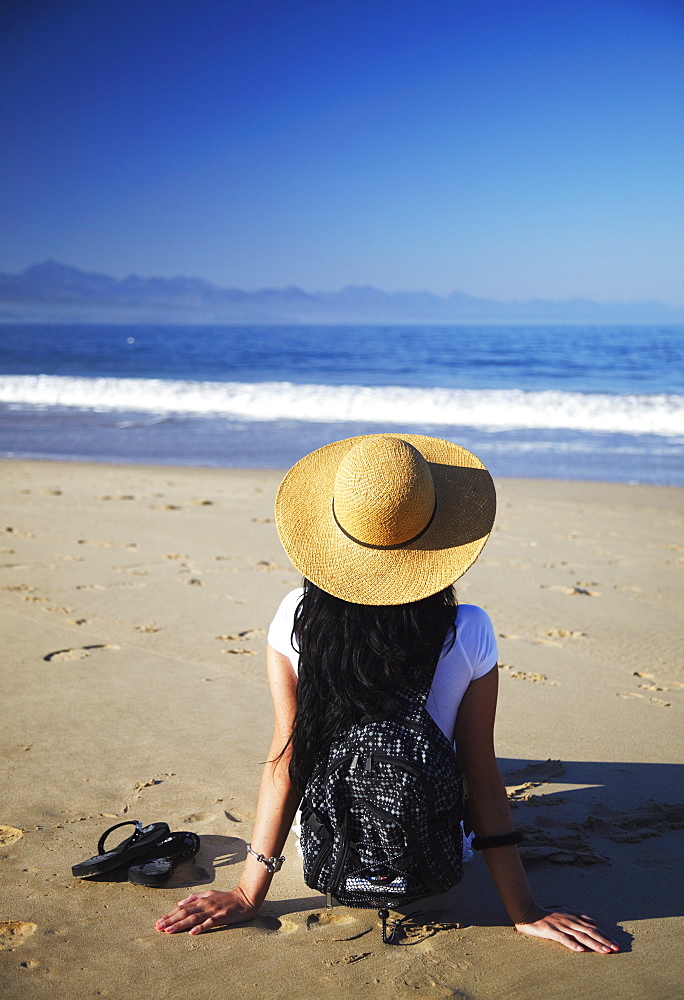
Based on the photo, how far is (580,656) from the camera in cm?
399

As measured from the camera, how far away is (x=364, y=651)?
1796mm

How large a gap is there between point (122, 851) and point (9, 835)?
0.45m

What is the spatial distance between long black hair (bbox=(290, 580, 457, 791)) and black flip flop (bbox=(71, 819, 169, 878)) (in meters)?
0.76

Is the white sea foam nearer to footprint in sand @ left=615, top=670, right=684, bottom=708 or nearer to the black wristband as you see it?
footprint in sand @ left=615, top=670, right=684, bottom=708

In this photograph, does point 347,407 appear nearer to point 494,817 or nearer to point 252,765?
point 252,765

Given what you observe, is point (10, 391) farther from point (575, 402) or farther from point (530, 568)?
point (530, 568)

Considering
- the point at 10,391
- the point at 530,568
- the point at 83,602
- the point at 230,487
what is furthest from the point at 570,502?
the point at 10,391

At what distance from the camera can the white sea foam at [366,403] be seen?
1468cm

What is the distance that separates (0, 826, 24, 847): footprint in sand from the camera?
2332 millimetres

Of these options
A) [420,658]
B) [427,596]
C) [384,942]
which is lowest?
[384,942]

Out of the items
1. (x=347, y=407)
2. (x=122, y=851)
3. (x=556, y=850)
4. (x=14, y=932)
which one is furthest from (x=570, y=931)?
→ (x=347, y=407)

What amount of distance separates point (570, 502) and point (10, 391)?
641 inches

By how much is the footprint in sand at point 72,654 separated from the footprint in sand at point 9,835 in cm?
139

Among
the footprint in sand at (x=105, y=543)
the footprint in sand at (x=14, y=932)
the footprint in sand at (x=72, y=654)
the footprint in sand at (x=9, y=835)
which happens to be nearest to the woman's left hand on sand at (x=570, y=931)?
the footprint in sand at (x=14, y=932)
